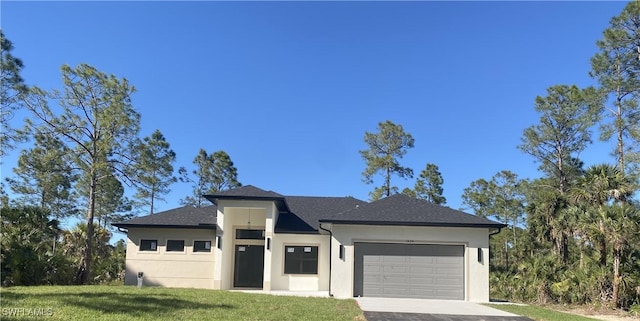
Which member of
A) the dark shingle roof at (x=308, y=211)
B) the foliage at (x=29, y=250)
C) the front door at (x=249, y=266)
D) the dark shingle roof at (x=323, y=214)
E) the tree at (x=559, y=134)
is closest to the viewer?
the foliage at (x=29, y=250)

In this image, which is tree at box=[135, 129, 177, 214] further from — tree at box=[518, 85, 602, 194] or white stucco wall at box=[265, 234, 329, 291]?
tree at box=[518, 85, 602, 194]

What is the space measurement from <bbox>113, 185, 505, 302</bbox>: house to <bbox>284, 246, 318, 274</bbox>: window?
1.6 inches

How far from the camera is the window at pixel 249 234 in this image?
68.0 ft

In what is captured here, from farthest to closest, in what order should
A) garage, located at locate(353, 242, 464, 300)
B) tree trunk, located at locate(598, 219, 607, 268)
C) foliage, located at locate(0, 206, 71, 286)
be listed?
1. garage, located at locate(353, 242, 464, 300)
2. foliage, located at locate(0, 206, 71, 286)
3. tree trunk, located at locate(598, 219, 607, 268)

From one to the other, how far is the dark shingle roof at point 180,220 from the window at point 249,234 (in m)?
1.35

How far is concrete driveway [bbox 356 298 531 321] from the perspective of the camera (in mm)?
11508

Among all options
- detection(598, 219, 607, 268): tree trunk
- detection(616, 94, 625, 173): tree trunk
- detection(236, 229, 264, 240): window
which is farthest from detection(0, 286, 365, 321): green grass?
detection(616, 94, 625, 173): tree trunk

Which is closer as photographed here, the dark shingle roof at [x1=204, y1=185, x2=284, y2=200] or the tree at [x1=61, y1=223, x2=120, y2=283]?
the dark shingle roof at [x1=204, y1=185, x2=284, y2=200]

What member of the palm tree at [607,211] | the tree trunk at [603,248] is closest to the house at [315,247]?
the palm tree at [607,211]

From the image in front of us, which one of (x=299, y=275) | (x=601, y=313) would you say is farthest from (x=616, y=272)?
(x=299, y=275)

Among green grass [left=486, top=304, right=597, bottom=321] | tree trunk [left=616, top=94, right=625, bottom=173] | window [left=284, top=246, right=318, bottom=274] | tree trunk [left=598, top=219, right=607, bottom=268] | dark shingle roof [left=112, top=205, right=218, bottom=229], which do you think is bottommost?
green grass [left=486, top=304, right=597, bottom=321]

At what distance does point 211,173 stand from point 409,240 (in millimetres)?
28298

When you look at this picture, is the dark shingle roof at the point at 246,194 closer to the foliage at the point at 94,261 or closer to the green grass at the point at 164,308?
the green grass at the point at 164,308

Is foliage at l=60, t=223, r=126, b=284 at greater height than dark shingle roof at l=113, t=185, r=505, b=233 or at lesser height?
lesser
